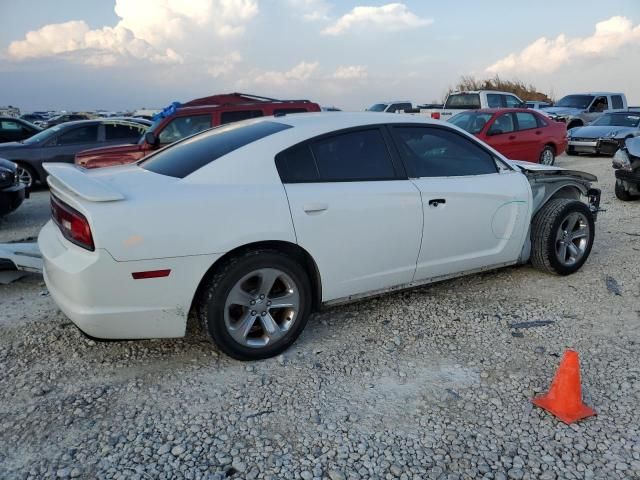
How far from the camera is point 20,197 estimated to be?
737 centimetres

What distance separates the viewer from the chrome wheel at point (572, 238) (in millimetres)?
4820

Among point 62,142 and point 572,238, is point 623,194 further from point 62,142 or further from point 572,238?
point 62,142

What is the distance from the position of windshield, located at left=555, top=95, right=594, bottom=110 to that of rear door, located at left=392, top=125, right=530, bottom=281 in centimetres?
1777

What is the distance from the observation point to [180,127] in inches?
337

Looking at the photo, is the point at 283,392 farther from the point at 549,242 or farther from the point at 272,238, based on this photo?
the point at 549,242

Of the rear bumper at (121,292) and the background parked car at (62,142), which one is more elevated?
the background parked car at (62,142)

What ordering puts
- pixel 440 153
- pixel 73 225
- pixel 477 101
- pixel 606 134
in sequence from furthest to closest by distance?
pixel 477 101, pixel 606 134, pixel 440 153, pixel 73 225

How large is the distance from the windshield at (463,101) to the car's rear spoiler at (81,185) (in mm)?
14516

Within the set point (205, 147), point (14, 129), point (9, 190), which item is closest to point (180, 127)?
point (9, 190)

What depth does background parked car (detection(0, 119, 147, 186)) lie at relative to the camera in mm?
10094

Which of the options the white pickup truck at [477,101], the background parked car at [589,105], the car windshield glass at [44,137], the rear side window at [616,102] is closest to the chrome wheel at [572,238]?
the car windshield glass at [44,137]

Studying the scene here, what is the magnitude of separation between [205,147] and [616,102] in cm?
2042

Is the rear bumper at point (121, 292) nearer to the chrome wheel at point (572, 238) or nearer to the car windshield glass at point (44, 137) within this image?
the chrome wheel at point (572, 238)

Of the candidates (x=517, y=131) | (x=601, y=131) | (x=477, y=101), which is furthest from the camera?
(x=477, y=101)
